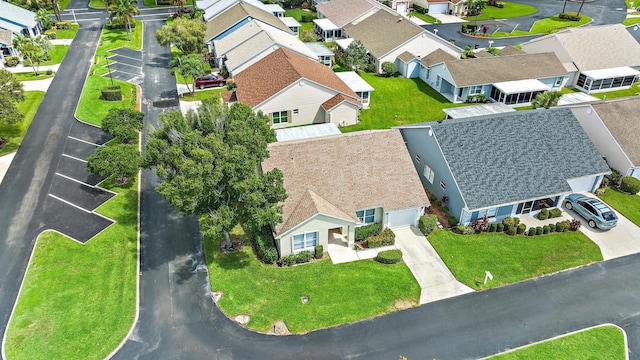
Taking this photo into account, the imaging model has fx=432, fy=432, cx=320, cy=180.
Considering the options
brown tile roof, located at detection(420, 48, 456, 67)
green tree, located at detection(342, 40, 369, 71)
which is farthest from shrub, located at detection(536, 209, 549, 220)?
green tree, located at detection(342, 40, 369, 71)

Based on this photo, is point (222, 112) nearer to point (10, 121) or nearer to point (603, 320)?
point (10, 121)

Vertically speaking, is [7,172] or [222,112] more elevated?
[222,112]

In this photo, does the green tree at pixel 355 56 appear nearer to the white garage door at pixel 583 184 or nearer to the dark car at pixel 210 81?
the dark car at pixel 210 81

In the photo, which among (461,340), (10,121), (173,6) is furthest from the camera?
(173,6)

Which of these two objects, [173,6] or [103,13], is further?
[173,6]

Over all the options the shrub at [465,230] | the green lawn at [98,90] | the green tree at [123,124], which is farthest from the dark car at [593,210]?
the green lawn at [98,90]

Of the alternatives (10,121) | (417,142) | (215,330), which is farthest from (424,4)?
(215,330)
